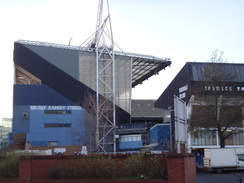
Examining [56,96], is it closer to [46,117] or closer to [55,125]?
[46,117]

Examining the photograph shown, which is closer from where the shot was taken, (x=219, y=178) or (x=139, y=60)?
(x=219, y=178)

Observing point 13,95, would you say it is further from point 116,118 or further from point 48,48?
point 116,118

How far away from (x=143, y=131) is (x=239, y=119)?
124ft

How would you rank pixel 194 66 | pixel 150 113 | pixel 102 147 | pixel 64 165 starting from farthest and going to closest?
1. pixel 150 113
2. pixel 102 147
3. pixel 194 66
4. pixel 64 165

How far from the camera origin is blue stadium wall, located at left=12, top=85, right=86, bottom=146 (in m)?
77.2

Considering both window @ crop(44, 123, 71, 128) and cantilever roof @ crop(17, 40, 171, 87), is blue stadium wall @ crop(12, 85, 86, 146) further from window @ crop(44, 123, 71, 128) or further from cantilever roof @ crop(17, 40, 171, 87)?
cantilever roof @ crop(17, 40, 171, 87)

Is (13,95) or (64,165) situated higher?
(13,95)

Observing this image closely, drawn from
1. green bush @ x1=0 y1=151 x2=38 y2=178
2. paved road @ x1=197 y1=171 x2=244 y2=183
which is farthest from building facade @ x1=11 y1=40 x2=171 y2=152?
green bush @ x1=0 y1=151 x2=38 y2=178

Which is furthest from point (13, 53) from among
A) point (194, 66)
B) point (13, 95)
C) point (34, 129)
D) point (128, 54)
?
point (194, 66)

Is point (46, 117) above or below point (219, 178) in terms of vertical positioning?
above

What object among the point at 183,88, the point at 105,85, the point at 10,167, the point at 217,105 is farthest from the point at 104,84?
the point at 10,167

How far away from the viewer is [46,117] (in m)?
77.8

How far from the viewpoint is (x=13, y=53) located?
261ft

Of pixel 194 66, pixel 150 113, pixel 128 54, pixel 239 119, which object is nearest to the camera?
pixel 239 119
